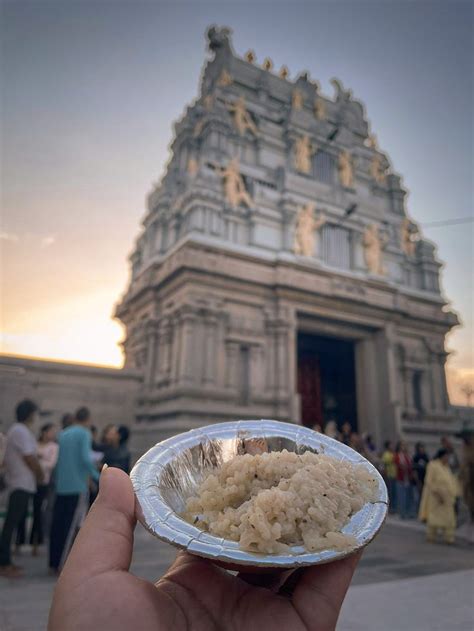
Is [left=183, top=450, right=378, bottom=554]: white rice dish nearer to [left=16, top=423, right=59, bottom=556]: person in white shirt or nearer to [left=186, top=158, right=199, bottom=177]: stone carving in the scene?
[left=16, top=423, right=59, bottom=556]: person in white shirt

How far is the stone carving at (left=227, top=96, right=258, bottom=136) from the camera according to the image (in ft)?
50.9

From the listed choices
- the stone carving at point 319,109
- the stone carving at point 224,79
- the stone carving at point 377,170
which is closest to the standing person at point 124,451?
the stone carving at point 224,79

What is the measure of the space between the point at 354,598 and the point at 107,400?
33.6 feet

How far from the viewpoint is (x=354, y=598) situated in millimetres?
2939

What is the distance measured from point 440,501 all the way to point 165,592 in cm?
649

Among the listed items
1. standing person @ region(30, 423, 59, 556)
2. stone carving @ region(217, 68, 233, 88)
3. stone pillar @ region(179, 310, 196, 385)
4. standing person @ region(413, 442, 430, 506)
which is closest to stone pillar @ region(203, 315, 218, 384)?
stone pillar @ region(179, 310, 196, 385)

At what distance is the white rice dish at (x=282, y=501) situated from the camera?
127 cm

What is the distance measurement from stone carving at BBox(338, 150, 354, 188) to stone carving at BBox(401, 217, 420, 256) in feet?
11.2

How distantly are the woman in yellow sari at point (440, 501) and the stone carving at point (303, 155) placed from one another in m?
12.3

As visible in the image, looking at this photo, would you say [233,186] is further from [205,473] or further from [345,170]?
[205,473]

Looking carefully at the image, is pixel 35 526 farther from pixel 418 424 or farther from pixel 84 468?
pixel 418 424

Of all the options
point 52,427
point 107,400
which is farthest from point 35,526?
point 107,400

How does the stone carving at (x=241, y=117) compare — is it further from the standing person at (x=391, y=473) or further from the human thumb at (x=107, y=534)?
the human thumb at (x=107, y=534)

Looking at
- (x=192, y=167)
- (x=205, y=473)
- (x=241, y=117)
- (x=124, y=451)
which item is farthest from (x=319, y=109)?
(x=205, y=473)
